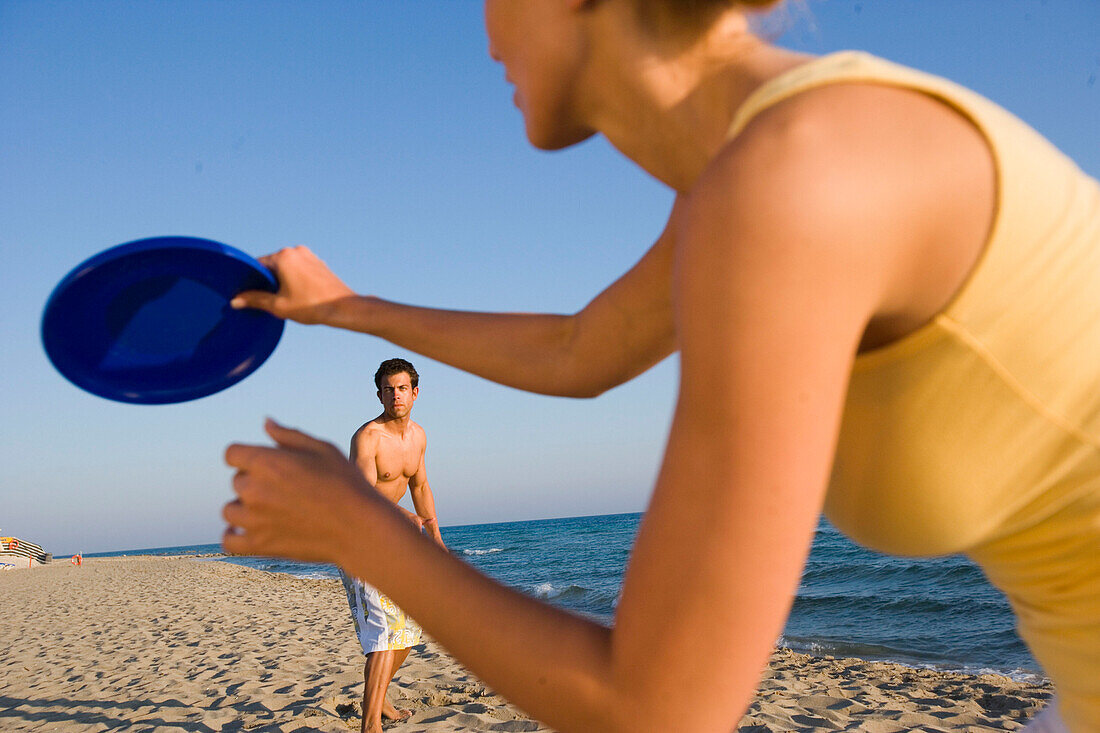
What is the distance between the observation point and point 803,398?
554mm

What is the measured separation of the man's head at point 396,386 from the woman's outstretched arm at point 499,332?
215 inches

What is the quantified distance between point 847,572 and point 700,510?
19.5 meters

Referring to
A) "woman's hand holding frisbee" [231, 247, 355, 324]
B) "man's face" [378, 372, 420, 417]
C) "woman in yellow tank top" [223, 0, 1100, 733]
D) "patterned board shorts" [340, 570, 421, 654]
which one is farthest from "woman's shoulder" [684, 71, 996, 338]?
"man's face" [378, 372, 420, 417]

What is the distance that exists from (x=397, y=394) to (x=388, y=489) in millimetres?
878

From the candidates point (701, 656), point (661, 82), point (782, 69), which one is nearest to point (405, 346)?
point (661, 82)

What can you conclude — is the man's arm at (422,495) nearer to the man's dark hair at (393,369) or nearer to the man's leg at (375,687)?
the man's dark hair at (393,369)

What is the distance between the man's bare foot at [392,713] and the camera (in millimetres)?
5855

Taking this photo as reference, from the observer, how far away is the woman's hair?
2.72 feet

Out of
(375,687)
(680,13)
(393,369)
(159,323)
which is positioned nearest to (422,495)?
(393,369)

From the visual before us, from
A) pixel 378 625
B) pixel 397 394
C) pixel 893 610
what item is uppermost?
pixel 397 394

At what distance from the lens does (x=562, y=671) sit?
59cm

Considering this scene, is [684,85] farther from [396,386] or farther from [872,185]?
[396,386]

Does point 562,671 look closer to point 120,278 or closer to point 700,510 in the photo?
point 700,510

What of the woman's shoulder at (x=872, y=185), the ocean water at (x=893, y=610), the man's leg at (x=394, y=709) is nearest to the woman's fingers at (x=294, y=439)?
the woman's shoulder at (x=872, y=185)
